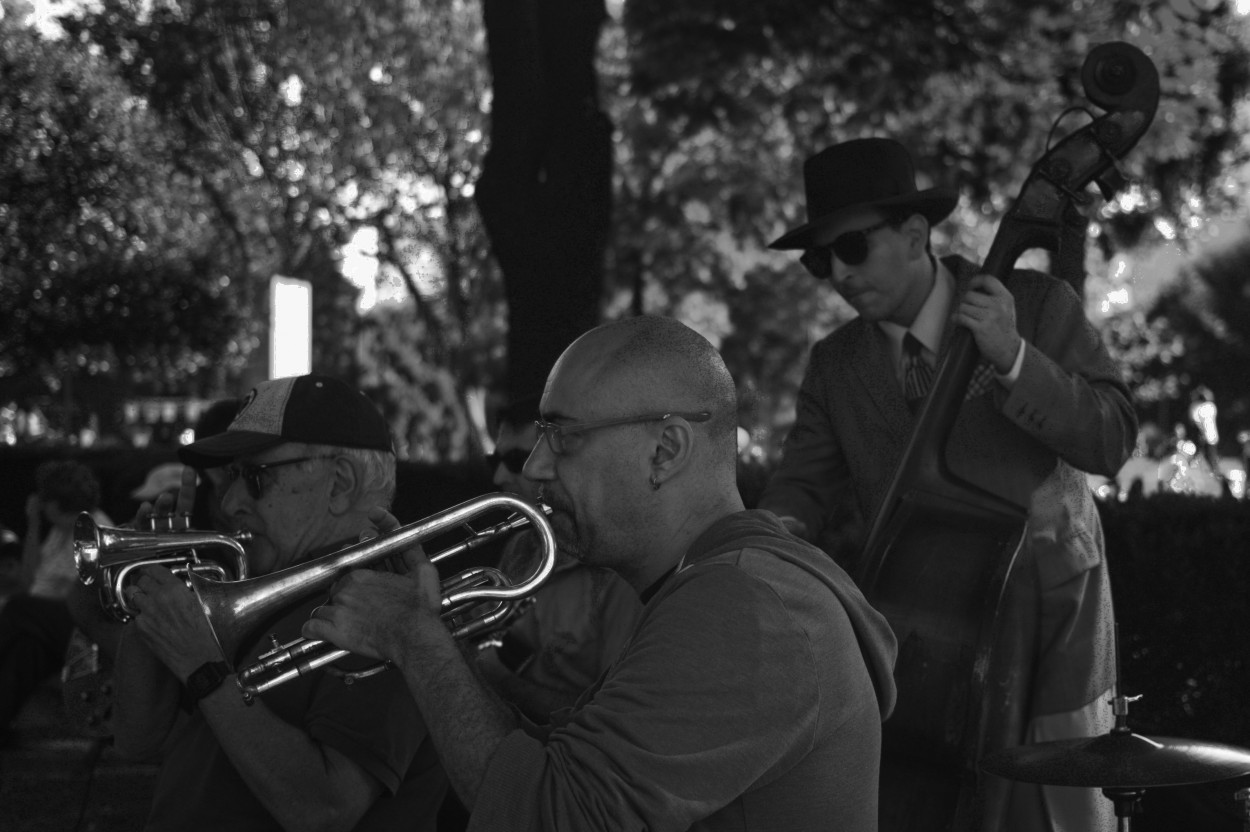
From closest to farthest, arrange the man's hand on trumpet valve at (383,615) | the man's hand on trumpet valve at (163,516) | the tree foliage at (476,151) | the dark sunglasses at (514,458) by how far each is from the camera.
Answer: the man's hand on trumpet valve at (383,615), the man's hand on trumpet valve at (163,516), the dark sunglasses at (514,458), the tree foliage at (476,151)

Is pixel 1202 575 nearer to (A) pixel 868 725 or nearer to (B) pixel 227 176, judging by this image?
(A) pixel 868 725

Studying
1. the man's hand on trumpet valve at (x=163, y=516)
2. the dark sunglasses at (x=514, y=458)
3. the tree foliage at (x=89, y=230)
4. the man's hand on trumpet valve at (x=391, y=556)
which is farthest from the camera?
the tree foliage at (x=89, y=230)

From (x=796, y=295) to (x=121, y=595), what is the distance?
2000cm

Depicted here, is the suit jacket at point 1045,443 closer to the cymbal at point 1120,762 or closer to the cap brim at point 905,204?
the cap brim at point 905,204

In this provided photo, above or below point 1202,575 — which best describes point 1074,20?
above

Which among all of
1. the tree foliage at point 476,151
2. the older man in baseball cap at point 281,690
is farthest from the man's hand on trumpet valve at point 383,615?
the tree foliage at point 476,151

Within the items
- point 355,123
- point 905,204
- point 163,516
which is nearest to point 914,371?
point 905,204

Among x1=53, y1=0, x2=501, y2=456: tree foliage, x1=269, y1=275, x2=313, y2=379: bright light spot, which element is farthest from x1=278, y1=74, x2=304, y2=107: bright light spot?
x1=269, y1=275, x2=313, y2=379: bright light spot

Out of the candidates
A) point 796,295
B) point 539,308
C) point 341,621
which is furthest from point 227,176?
point 341,621

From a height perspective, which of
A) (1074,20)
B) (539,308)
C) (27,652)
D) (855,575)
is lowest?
(27,652)

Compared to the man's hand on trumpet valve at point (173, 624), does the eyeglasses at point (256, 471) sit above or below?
above

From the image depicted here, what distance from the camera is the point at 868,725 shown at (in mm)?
2049

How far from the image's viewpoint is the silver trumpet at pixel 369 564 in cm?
256

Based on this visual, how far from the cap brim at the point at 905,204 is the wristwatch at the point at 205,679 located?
69.1 inches
